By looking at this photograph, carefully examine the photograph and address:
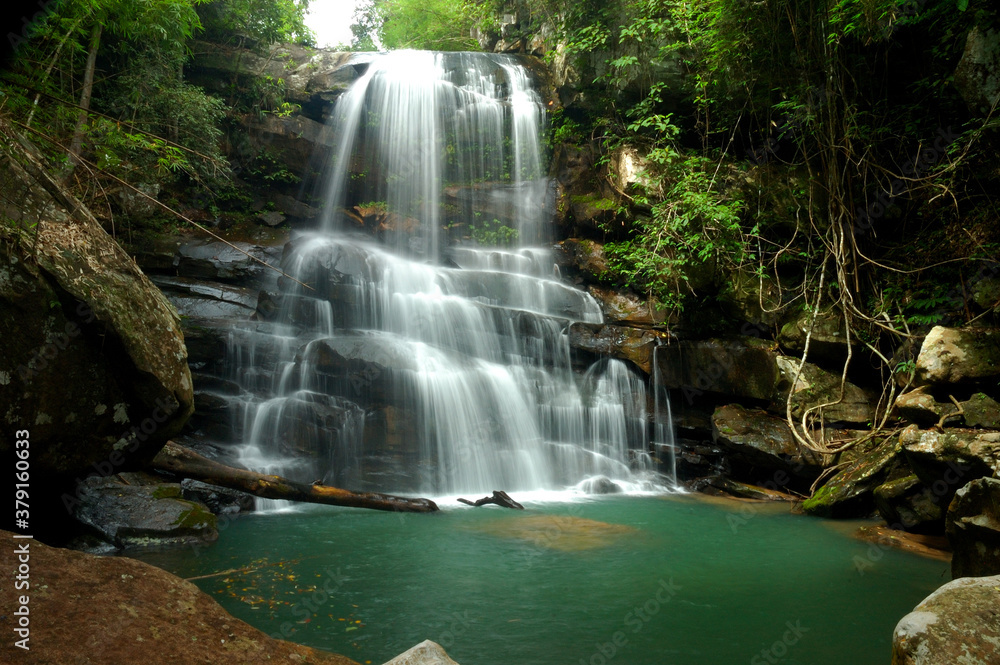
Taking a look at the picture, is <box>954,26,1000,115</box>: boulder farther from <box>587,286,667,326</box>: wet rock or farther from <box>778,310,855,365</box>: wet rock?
<box>587,286,667,326</box>: wet rock

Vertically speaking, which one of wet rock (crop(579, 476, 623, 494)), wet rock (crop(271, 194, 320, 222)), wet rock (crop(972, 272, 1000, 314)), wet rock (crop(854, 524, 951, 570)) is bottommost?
wet rock (crop(579, 476, 623, 494))

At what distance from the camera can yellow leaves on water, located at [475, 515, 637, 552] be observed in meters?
6.55

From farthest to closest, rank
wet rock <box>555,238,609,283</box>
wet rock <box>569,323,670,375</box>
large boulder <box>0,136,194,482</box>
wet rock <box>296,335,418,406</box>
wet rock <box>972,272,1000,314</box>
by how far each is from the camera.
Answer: wet rock <box>555,238,609,283</box> < wet rock <box>569,323,670,375</box> < wet rock <box>296,335,418,406</box> < wet rock <box>972,272,1000,314</box> < large boulder <box>0,136,194,482</box>

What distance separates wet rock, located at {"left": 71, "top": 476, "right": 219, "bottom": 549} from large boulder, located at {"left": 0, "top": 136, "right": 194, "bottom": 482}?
2.00 feet

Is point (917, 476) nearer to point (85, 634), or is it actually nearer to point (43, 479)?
point (85, 634)

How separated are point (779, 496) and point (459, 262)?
9.03 m

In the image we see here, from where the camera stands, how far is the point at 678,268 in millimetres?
10523

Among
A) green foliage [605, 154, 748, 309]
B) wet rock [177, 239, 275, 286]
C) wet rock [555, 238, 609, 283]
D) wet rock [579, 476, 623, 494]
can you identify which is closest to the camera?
wet rock [579, 476, 623, 494]

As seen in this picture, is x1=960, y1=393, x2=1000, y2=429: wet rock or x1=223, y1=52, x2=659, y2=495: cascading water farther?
x1=223, y1=52, x2=659, y2=495: cascading water

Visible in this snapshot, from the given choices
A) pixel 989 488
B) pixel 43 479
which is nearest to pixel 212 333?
pixel 43 479

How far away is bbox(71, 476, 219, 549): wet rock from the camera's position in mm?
5621

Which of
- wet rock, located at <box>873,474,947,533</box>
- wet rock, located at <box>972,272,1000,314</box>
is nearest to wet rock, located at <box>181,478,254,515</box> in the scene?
wet rock, located at <box>873,474,947,533</box>

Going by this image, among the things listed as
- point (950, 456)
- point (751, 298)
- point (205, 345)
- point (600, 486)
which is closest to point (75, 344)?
point (205, 345)

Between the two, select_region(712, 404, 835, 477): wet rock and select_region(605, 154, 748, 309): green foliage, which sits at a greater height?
select_region(605, 154, 748, 309): green foliage
